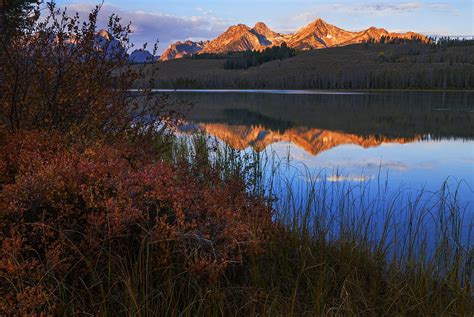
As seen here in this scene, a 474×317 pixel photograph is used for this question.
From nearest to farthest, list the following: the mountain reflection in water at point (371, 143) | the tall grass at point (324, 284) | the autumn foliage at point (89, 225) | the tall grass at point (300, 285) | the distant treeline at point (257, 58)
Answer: the autumn foliage at point (89, 225) < the tall grass at point (300, 285) < the tall grass at point (324, 284) < the mountain reflection in water at point (371, 143) < the distant treeline at point (257, 58)

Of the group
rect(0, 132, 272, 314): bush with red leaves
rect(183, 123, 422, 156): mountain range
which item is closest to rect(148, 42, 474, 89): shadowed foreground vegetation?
rect(183, 123, 422, 156): mountain range

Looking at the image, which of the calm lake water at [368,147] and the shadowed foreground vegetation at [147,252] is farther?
the calm lake water at [368,147]

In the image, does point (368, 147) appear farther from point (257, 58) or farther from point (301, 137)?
point (257, 58)

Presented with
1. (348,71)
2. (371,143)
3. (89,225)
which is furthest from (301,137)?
(348,71)

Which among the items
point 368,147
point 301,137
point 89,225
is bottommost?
point 368,147

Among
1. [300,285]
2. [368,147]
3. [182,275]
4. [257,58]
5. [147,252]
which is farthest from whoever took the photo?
[257,58]

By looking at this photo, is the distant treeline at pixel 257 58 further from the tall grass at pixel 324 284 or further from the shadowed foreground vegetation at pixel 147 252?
the shadowed foreground vegetation at pixel 147 252

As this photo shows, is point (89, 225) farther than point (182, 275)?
No

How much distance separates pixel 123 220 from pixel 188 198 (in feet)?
2.79

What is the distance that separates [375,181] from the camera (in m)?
13.3

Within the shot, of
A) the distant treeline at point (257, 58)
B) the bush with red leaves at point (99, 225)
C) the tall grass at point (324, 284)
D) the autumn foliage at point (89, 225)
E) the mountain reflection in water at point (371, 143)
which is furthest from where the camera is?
the distant treeline at point (257, 58)

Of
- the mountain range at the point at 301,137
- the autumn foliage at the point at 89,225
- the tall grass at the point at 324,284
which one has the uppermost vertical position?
the autumn foliage at the point at 89,225

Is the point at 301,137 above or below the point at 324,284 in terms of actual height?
above

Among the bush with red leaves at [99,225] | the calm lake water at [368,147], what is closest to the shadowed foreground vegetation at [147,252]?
the bush with red leaves at [99,225]
